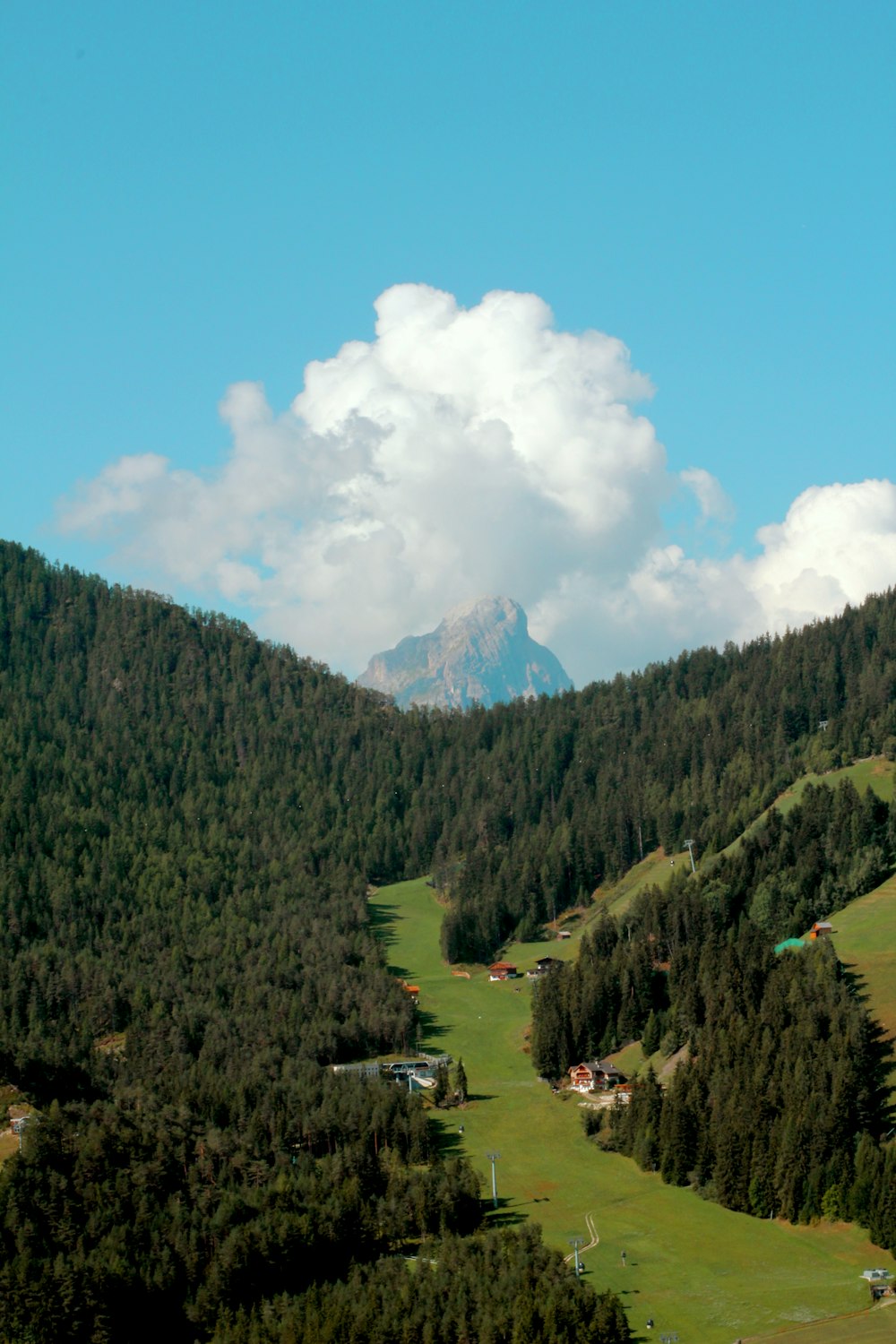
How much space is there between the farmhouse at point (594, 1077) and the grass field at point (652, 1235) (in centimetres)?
316

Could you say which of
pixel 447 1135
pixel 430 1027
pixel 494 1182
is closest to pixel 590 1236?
pixel 494 1182

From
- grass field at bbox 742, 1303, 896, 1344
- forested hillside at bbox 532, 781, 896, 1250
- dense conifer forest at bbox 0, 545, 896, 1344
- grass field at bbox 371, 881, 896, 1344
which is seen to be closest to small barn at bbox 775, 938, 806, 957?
forested hillside at bbox 532, 781, 896, 1250

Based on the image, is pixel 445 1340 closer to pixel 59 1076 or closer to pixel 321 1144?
pixel 321 1144

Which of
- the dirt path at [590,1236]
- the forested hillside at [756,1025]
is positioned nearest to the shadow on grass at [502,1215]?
the dirt path at [590,1236]

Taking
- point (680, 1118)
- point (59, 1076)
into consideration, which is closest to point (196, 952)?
point (59, 1076)

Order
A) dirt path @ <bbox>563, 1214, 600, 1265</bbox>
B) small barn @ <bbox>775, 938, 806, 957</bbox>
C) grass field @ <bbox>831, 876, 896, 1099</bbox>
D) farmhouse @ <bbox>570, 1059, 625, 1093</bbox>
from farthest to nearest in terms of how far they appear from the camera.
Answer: small barn @ <bbox>775, 938, 806, 957</bbox>
farmhouse @ <bbox>570, 1059, 625, 1093</bbox>
grass field @ <bbox>831, 876, 896, 1099</bbox>
dirt path @ <bbox>563, 1214, 600, 1265</bbox>

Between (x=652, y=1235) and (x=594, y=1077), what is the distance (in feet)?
135

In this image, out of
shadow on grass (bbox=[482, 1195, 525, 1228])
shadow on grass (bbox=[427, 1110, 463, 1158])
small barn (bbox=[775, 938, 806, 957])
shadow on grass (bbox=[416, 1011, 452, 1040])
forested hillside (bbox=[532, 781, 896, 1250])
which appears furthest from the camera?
shadow on grass (bbox=[416, 1011, 452, 1040])

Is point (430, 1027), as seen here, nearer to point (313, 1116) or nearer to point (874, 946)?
point (313, 1116)

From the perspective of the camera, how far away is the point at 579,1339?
8788 cm

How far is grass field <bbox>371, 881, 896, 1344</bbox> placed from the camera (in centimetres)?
9694

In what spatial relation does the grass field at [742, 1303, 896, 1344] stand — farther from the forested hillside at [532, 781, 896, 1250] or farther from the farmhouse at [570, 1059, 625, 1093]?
the farmhouse at [570, 1059, 625, 1093]

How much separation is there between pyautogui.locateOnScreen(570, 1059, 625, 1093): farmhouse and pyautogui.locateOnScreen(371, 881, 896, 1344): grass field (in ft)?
10.4

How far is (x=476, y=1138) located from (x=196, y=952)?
7251 centimetres
